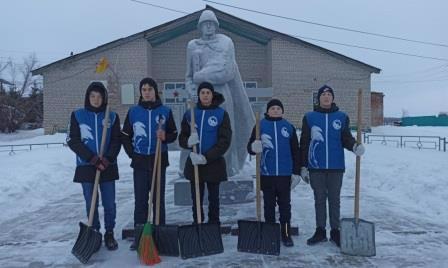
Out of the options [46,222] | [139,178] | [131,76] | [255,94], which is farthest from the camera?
[131,76]

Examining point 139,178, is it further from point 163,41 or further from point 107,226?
point 163,41

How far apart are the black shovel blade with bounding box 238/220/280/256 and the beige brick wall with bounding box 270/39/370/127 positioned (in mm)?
21281

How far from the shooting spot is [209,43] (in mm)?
6832

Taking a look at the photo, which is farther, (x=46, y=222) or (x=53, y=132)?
(x=53, y=132)

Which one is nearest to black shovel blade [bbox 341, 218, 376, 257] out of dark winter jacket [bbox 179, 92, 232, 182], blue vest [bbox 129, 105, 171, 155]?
dark winter jacket [bbox 179, 92, 232, 182]

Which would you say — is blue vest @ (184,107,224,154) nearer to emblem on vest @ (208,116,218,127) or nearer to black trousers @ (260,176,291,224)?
emblem on vest @ (208,116,218,127)

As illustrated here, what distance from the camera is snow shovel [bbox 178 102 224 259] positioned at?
15.1 feet

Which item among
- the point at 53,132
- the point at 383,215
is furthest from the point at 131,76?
the point at 383,215

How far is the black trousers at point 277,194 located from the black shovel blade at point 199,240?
0.71 metres

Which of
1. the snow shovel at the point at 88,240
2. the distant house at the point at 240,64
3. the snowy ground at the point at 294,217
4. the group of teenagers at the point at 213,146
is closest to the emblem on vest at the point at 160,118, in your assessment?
the group of teenagers at the point at 213,146

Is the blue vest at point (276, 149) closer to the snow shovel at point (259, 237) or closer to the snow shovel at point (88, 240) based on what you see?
the snow shovel at point (259, 237)

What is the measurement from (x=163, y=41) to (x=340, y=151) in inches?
888

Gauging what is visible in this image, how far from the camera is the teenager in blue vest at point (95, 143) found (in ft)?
16.0

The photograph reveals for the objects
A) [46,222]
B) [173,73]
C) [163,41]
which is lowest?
[46,222]
